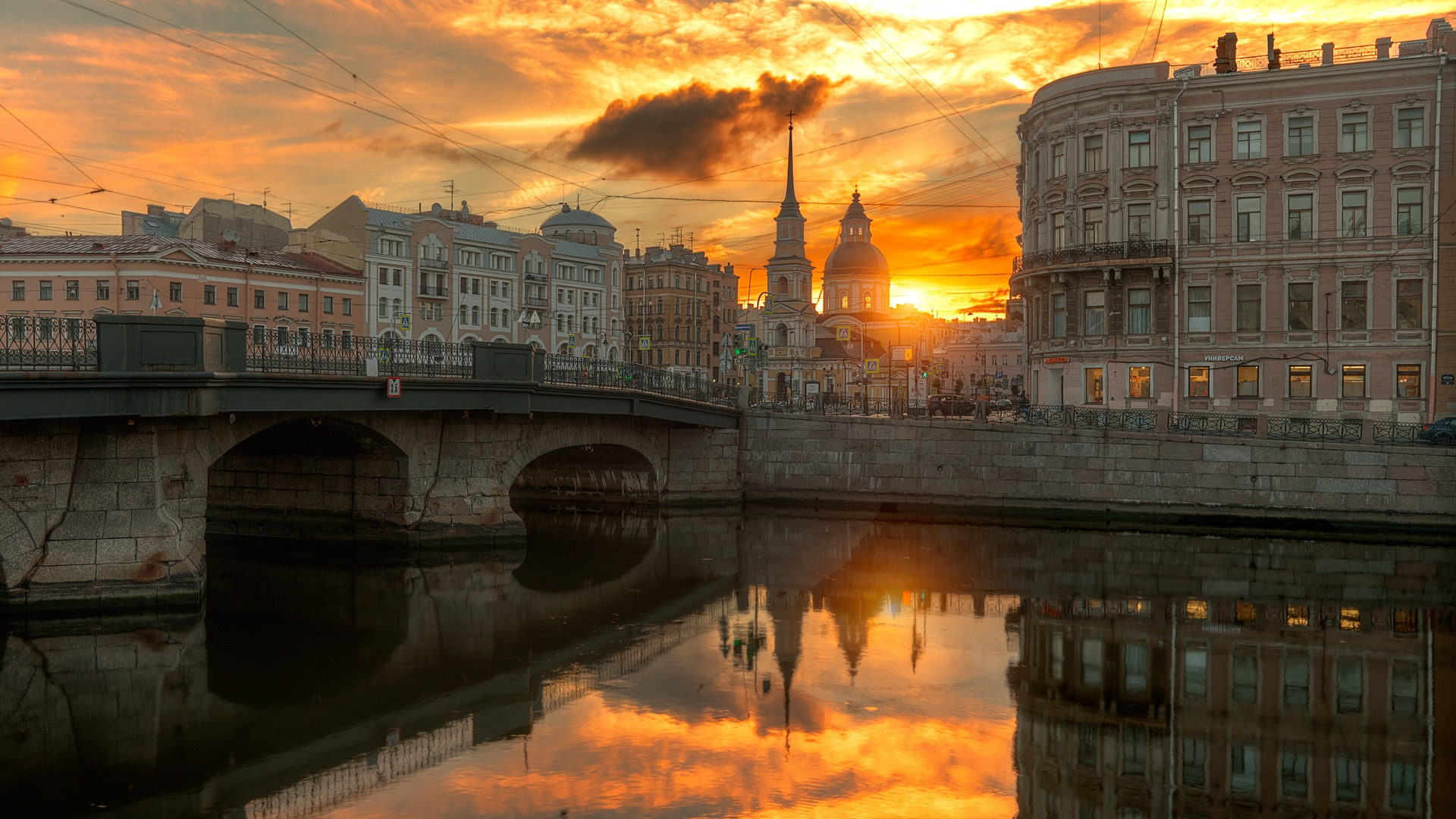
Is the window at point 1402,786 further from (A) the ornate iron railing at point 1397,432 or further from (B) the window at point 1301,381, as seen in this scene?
(B) the window at point 1301,381

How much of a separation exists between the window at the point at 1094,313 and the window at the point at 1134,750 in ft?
105

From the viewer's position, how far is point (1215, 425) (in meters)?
39.4

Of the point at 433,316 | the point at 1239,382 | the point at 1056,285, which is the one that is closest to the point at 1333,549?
the point at 1239,382

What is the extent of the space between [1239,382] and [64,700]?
137ft

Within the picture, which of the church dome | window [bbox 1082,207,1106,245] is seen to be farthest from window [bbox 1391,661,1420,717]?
the church dome

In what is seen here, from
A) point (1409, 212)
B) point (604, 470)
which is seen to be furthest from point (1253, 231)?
point (604, 470)

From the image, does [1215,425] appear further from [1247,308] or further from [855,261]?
[855,261]

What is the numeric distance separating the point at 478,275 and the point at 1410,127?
6498 cm

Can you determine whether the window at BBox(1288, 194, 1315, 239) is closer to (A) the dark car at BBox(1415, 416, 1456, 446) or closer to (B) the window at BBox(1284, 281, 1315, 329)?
(B) the window at BBox(1284, 281, 1315, 329)

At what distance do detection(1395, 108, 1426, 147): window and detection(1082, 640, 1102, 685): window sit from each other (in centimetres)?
3033

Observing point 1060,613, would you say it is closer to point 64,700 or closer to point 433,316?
point 64,700

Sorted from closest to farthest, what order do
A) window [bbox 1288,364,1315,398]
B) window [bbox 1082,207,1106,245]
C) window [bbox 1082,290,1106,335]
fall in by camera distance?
1. window [bbox 1288,364,1315,398]
2. window [bbox 1082,207,1106,245]
3. window [bbox 1082,290,1106,335]

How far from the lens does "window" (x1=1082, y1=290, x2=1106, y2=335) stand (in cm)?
4631

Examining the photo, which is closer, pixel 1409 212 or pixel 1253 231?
pixel 1409 212
